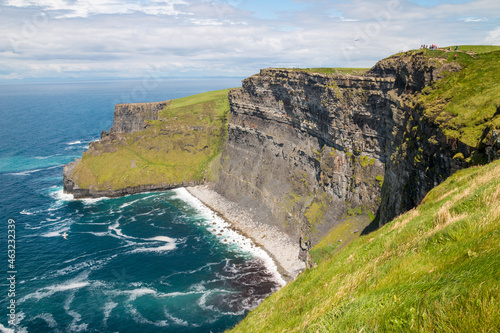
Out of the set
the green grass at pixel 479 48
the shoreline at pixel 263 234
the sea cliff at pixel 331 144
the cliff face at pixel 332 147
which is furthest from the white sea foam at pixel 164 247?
the green grass at pixel 479 48

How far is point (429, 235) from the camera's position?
49.4 feet

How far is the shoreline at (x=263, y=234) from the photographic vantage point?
73.7m

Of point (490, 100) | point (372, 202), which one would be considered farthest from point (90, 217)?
point (490, 100)

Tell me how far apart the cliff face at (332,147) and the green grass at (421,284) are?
19780mm

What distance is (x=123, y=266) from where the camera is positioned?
75188 millimetres

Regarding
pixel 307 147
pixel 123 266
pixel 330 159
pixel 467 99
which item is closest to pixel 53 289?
pixel 123 266

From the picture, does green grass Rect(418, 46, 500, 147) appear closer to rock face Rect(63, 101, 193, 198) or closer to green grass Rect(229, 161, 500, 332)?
green grass Rect(229, 161, 500, 332)

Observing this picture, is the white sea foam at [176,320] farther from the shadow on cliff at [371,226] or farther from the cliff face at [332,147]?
the shadow on cliff at [371,226]

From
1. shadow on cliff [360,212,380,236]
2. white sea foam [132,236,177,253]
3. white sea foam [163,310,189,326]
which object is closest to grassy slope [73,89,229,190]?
white sea foam [132,236,177,253]

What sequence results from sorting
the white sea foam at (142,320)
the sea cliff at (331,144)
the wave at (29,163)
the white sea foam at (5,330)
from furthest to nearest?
the wave at (29,163) < the white sea foam at (142,320) < the white sea foam at (5,330) < the sea cliff at (331,144)

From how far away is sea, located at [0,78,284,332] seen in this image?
5856 cm

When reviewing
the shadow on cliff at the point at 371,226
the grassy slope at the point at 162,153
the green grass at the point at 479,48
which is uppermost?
the green grass at the point at 479,48

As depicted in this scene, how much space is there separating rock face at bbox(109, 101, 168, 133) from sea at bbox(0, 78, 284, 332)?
76861 millimetres

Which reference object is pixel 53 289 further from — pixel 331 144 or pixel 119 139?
pixel 119 139
